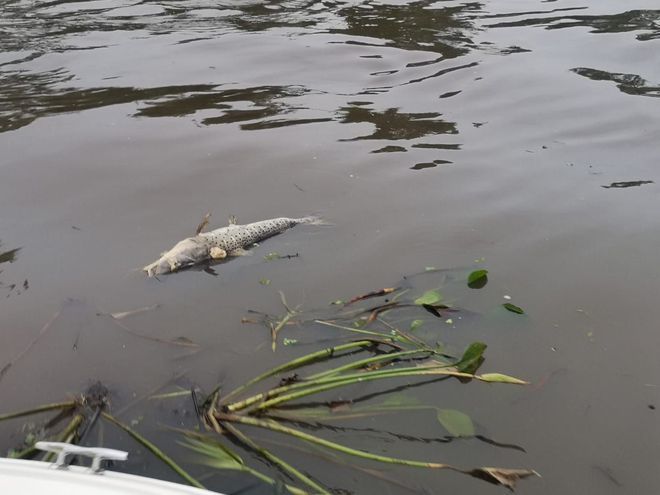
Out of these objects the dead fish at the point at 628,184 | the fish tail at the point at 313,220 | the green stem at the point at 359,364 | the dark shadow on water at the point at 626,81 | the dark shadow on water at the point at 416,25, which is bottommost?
the fish tail at the point at 313,220

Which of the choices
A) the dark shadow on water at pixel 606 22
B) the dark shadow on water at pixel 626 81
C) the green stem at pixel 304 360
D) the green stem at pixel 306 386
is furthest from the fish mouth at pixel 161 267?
the dark shadow on water at pixel 606 22

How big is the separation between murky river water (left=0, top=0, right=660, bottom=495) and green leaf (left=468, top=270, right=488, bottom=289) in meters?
0.06

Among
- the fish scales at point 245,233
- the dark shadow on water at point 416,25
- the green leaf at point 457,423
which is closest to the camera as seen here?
the green leaf at point 457,423

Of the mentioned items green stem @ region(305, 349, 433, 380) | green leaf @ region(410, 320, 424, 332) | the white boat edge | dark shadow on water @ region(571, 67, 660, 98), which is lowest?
green leaf @ region(410, 320, 424, 332)

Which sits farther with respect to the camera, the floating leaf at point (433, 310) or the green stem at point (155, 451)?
the floating leaf at point (433, 310)

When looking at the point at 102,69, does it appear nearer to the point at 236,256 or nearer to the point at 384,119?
the point at 384,119

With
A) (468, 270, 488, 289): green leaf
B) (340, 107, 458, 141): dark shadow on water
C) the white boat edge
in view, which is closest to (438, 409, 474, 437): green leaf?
(468, 270, 488, 289): green leaf

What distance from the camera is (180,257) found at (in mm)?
3846

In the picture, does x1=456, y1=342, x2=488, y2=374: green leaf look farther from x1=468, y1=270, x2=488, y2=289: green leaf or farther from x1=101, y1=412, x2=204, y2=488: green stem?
x1=101, y1=412, x2=204, y2=488: green stem

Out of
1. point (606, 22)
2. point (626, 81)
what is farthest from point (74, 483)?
point (606, 22)

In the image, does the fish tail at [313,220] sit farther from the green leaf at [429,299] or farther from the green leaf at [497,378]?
the green leaf at [497,378]

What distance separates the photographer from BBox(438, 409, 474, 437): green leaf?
2662 mm

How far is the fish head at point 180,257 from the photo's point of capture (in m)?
3.82

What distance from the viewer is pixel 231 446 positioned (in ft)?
8.63
